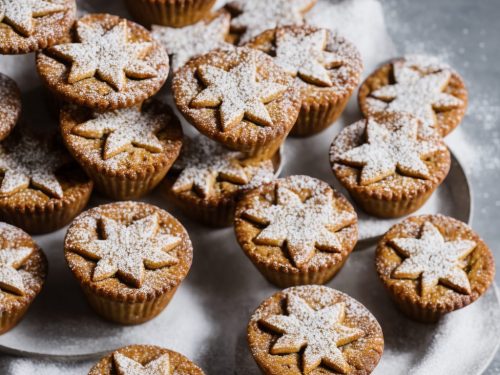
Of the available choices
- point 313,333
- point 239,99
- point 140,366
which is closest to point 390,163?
point 239,99

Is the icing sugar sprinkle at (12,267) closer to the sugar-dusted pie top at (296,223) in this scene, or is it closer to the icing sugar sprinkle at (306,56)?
the sugar-dusted pie top at (296,223)

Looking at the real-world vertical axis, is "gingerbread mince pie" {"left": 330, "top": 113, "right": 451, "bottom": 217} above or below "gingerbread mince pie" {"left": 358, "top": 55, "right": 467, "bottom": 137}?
below

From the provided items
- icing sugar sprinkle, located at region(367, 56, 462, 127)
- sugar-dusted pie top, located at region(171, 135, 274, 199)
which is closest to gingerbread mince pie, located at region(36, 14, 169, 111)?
sugar-dusted pie top, located at region(171, 135, 274, 199)

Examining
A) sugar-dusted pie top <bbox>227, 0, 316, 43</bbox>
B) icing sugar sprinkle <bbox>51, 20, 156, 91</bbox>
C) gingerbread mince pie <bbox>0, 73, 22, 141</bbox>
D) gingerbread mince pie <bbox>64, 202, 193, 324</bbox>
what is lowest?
gingerbread mince pie <bbox>64, 202, 193, 324</bbox>

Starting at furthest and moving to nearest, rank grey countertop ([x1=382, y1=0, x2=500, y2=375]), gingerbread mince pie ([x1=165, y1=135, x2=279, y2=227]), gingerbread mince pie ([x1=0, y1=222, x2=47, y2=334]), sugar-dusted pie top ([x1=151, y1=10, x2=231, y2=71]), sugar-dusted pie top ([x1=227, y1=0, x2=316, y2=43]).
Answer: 1. grey countertop ([x1=382, y1=0, x2=500, y2=375])
2. sugar-dusted pie top ([x1=227, y1=0, x2=316, y2=43])
3. sugar-dusted pie top ([x1=151, y1=10, x2=231, y2=71])
4. gingerbread mince pie ([x1=165, y1=135, x2=279, y2=227])
5. gingerbread mince pie ([x1=0, y1=222, x2=47, y2=334])

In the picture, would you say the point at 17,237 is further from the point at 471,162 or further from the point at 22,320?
the point at 471,162

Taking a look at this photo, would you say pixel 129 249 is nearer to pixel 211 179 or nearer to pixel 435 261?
pixel 211 179

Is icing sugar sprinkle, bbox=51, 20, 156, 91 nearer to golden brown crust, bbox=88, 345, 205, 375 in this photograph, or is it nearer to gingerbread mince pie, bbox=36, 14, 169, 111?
gingerbread mince pie, bbox=36, 14, 169, 111
